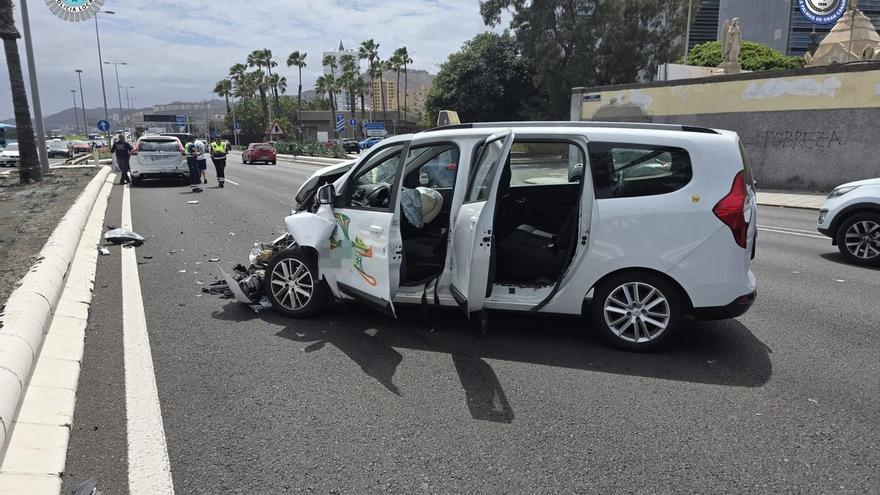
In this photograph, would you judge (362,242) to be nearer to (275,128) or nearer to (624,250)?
(624,250)

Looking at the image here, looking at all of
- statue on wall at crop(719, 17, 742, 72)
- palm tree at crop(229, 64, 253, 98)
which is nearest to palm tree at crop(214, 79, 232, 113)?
palm tree at crop(229, 64, 253, 98)

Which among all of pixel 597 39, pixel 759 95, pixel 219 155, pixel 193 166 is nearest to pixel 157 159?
pixel 193 166

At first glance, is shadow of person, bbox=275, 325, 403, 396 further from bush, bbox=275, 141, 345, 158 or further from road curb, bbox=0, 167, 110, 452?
bush, bbox=275, 141, 345, 158

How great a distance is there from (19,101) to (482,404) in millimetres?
21138

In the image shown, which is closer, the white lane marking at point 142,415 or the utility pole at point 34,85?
the white lane marking at point 142,415

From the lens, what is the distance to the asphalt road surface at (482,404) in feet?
10.3

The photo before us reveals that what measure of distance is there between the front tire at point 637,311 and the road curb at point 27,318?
13.5 feet

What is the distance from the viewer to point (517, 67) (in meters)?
48.2

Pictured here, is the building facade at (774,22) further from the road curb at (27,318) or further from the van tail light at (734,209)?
the road curb at (27,318)

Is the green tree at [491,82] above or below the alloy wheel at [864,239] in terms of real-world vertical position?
above

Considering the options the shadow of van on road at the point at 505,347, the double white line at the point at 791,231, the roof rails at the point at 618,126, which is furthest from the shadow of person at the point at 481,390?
the double white line at the point at 791,231

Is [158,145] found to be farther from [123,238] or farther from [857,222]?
[857,222]

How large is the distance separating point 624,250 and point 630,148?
83 centimetres

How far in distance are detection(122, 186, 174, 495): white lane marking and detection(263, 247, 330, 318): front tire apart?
47.4 inches
